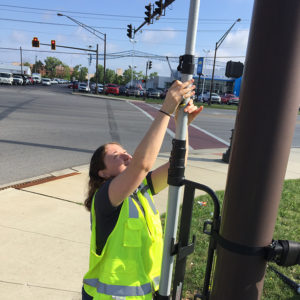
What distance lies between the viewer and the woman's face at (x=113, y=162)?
71.3 inches

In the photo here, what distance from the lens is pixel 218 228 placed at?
58.2 inches

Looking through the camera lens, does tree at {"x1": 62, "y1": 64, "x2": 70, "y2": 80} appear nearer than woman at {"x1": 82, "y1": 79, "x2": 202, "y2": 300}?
No

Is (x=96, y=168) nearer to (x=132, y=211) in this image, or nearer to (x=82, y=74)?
(x=132, y=211)

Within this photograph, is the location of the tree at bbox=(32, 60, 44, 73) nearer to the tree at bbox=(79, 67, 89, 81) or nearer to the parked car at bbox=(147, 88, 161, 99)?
the tree at bbox=(79, 67, 89, 81)

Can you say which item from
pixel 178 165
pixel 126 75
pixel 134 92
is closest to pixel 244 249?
pixel 178 165

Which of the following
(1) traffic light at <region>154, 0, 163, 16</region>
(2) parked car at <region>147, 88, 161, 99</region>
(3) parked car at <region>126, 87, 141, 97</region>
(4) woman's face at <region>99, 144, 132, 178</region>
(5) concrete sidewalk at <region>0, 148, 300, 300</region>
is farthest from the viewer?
(2) parked car at <region>147, 88, 161, 99</region>

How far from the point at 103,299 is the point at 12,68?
104 m

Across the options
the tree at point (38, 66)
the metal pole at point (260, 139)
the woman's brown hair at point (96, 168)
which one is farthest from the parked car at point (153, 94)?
the tree at point (38, 66)

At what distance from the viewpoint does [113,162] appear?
181 cm

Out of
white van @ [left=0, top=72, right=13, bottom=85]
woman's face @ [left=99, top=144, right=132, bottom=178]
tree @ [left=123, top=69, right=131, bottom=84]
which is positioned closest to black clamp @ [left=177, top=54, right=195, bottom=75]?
woman's face @ [left=99, top=144, right=132, bottom=178]

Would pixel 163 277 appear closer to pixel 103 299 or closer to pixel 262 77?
pixel 103 299

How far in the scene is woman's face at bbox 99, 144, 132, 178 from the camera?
1811 millimetres

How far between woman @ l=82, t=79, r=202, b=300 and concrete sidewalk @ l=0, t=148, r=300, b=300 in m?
0.70

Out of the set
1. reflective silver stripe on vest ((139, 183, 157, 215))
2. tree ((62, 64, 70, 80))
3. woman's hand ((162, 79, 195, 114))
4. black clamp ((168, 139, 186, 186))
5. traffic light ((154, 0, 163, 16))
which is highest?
traffic light ((154, 0, 163, 16))
